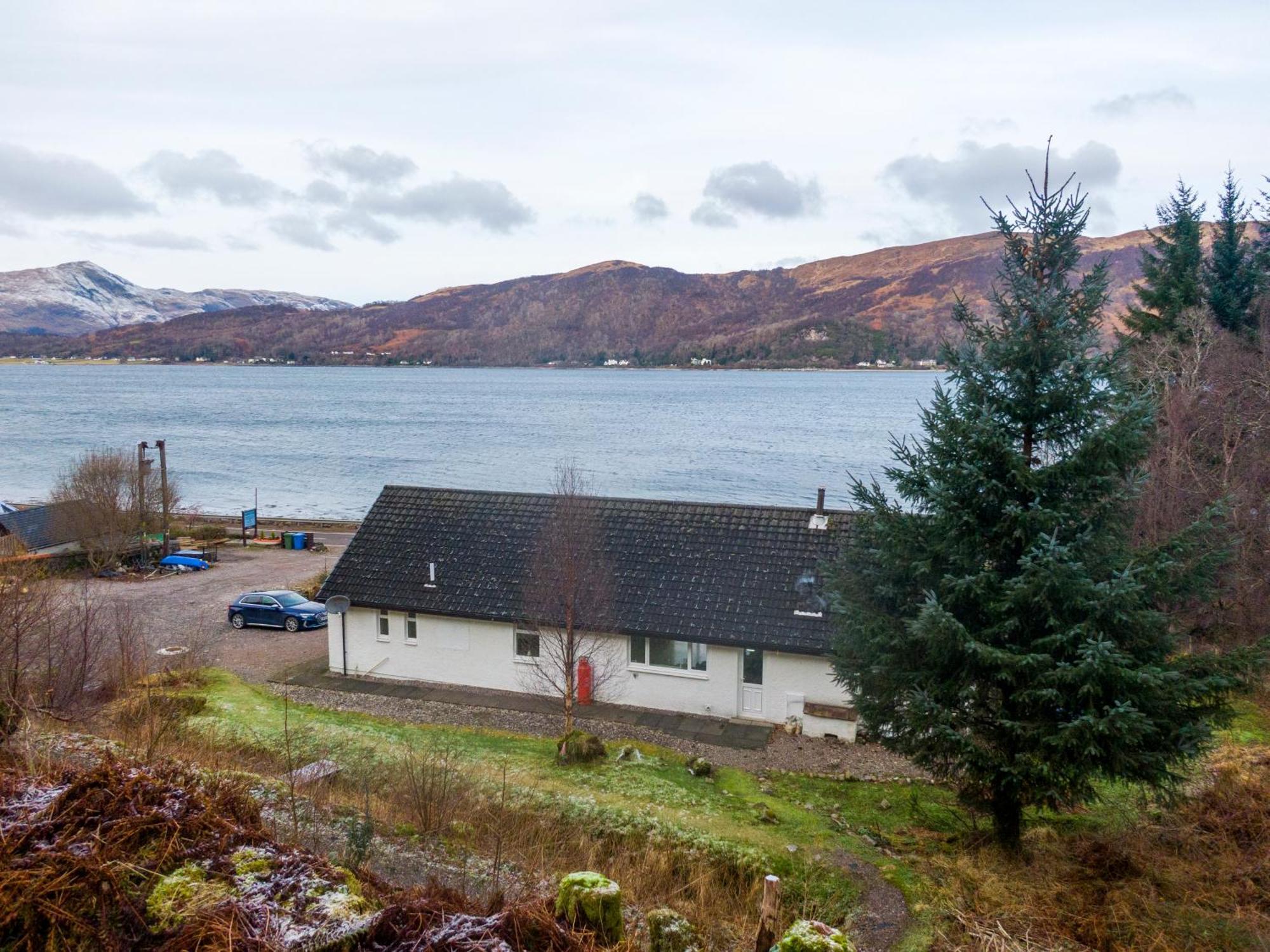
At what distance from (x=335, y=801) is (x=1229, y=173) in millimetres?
36461

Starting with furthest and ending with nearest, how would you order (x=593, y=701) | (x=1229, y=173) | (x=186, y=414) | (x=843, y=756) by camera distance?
1. (x=186, y=414)
2. (x=1229, y=173)
3. (x=593, y=701)
4. (x=843, y=756)

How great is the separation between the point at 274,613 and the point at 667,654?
15234 mm

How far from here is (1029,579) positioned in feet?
37.6

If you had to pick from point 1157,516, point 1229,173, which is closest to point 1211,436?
point 1157,516

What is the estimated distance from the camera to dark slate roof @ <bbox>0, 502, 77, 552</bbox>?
132 feet

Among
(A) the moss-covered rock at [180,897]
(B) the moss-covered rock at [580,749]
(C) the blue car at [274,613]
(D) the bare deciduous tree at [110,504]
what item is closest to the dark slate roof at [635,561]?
(B) the moss-covered rock at [580,749]

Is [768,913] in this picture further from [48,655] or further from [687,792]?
[48,655]

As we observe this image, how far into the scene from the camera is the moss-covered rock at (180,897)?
5.87 metres

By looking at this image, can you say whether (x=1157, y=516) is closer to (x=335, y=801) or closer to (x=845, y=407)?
(x=335, y=801)

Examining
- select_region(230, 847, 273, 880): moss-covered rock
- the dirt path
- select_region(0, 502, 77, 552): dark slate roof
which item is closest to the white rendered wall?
the dirt path

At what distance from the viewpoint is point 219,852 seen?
659 cm

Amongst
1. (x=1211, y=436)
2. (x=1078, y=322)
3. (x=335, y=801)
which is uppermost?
(x=1078, y=322)

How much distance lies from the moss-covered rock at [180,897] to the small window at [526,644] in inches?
640

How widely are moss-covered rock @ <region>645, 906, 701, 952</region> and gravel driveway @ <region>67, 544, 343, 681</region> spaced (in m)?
19.5
